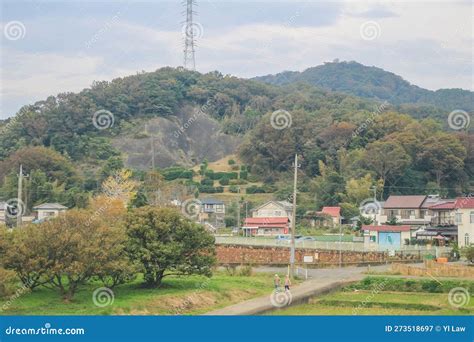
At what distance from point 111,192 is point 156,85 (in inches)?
1968

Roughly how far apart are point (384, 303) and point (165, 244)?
23.6 ft

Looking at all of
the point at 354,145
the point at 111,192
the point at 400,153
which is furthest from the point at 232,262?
the point at 354,145

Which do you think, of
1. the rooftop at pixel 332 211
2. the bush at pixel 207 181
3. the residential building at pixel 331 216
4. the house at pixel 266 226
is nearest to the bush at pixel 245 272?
the residential building at pixel 331 216

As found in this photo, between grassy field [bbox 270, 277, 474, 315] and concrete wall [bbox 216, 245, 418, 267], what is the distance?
8.81 metres

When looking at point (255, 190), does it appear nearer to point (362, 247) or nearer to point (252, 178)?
point (252, 178)

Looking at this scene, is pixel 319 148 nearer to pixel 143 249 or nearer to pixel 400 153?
pixel 400 153

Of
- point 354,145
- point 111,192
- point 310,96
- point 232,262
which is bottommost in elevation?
point 232,262

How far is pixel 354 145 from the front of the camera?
2840 inches

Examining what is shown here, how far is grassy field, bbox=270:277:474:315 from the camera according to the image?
74.0 feet

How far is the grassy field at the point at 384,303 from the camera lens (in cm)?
2255

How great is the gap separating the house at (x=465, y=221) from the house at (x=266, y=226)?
17.6m

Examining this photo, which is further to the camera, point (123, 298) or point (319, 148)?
point (319, 148)

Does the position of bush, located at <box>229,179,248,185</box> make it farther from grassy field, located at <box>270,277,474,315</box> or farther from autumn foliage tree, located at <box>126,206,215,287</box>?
autumn foliage tree, located at <box>126,206,215,287</box>

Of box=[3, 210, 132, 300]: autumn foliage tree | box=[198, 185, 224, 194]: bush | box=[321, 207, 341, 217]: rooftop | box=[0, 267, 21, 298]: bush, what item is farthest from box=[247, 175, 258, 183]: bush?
box=[0, 267, 21, 298]: bush
